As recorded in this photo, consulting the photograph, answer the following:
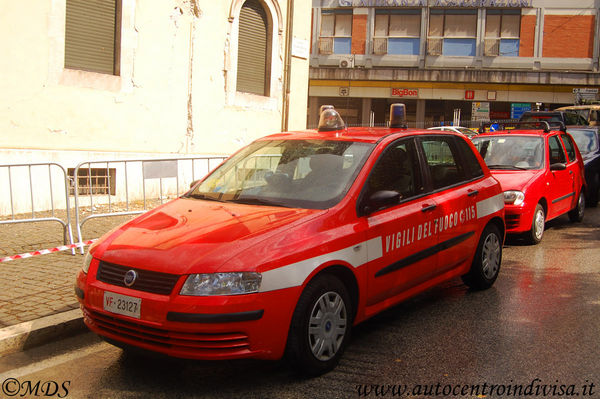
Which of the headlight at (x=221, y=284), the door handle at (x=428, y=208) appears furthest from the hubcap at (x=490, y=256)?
the headlight at (x=221, y=284)

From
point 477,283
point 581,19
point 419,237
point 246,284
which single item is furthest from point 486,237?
point 581,19

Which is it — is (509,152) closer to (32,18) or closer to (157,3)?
(157,3)

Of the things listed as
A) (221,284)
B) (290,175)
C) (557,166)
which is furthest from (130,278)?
(557,166)

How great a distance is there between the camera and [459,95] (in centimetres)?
3578

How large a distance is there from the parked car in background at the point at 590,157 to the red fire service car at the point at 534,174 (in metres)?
1.71

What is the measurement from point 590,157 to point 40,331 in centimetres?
1089

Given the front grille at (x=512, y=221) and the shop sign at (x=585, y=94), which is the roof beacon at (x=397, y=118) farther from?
the shop sign at (x=585, y=94)

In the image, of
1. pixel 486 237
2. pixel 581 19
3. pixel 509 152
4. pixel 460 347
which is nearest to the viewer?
pixel 460 347

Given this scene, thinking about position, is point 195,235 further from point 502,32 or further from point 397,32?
point 502,32

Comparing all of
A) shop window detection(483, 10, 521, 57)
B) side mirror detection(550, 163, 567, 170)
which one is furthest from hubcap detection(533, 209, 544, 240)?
shop window detection(483, 10, 521, 57)

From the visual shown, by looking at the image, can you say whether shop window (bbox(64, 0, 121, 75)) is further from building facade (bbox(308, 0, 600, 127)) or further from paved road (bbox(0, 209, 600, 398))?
building facade (bbox(308, 0, 600, 127))

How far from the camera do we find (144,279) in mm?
3711

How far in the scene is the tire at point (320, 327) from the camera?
378 centimetres

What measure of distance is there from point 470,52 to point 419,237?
113 ft
